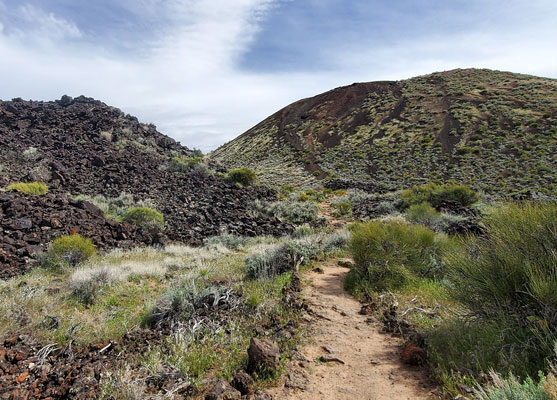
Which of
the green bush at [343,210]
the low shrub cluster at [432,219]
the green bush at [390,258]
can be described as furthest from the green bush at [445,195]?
the green bush at [390,258]

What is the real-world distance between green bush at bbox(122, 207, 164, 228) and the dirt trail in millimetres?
8887

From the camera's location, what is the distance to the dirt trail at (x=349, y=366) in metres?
3.13

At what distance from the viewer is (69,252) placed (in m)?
7.64

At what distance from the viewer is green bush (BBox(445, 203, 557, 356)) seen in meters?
2.96

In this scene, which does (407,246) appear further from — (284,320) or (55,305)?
(55,305)

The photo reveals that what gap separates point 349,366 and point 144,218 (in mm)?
10718

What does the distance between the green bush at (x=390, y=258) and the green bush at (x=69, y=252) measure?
657 centimetres

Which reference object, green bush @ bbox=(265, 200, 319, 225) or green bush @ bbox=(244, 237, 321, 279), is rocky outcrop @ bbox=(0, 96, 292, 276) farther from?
green bush @ bbox=(244, 237, 321, 279)

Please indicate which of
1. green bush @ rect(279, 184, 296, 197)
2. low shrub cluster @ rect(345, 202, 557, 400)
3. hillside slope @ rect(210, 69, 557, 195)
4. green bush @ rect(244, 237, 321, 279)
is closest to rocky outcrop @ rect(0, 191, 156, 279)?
green bush @ rect(244, 237, 321, 279)

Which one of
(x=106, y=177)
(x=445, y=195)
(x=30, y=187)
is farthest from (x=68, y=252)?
(x=445, y=195)

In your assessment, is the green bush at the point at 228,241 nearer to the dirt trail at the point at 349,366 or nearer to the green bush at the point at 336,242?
the green bush at the point at 336,242

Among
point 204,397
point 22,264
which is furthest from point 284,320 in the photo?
point 22,264

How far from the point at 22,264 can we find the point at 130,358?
5.70 meters

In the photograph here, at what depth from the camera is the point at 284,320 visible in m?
4.76
